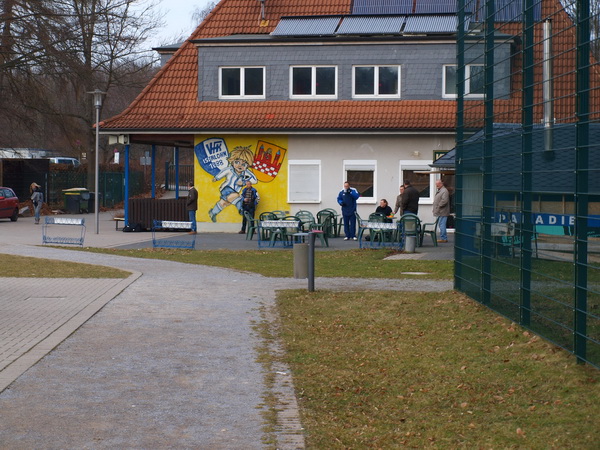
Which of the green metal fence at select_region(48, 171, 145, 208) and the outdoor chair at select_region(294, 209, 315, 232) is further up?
the green metal fence at select_region(48, 171, 145, 208)

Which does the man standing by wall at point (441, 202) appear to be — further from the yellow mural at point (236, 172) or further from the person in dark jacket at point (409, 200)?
the yellow mural at point (236, 172)

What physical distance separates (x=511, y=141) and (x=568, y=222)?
2.22 metres

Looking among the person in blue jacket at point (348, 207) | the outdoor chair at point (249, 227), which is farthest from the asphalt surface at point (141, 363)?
the person in blue jacket at point (348, 207)

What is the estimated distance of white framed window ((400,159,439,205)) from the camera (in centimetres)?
3172

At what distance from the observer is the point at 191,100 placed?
3309cm

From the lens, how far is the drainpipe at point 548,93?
8862 mm

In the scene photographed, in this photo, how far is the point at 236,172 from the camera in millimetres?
32562

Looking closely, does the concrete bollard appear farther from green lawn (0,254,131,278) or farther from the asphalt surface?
green lawn (0,254,131,278)

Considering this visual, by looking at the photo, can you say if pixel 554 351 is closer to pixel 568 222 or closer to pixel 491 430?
pixel 568 222

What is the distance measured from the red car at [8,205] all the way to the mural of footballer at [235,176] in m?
11.1

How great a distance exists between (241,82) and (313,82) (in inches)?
92.3

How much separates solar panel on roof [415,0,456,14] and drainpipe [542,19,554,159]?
82.0 feet

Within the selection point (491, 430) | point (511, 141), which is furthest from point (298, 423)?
point (511, 141)

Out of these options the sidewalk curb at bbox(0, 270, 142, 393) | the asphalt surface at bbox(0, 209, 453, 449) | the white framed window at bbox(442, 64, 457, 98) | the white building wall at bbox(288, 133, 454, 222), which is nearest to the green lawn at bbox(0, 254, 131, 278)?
the asphalt surface at bbox(0, 209, 453, 449)
